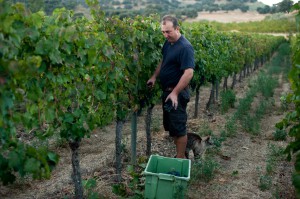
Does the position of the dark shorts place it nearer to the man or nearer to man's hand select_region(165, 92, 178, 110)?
the man

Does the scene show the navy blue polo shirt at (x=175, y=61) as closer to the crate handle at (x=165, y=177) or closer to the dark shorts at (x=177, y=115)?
the dark shorts at (x=177, y=115)

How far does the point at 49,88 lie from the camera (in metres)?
3.44

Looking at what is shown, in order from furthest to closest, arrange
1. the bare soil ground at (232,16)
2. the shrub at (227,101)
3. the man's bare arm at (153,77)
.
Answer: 1. the bare soil ground at (232,16)
2. the shrub at (227,101)
3. the man's bare arm at (153,77)

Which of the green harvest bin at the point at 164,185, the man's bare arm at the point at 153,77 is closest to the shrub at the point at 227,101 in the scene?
the man's bare arm at the point at 153,77

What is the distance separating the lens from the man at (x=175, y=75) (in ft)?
Result: 16.0

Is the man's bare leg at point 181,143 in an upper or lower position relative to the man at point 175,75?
lower

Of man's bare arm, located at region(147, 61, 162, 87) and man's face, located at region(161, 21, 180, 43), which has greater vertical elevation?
man's face, located at region(161, 21, 180, 43)

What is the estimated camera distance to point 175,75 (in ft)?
16.8

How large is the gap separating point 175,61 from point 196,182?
1688 millimetres

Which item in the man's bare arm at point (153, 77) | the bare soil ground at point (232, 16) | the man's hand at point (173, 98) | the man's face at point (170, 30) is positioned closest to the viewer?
the man's hand at point (173, 98)

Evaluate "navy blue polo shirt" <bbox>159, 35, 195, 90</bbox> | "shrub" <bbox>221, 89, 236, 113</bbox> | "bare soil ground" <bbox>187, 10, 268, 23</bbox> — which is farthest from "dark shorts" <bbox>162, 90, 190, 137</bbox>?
"bare soil ground" <bbox>187, 10, 268, 23</bbox>

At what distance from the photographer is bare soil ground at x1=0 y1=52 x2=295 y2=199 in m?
5.09

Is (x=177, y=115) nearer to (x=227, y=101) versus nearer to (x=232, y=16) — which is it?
(x=227, y=101)

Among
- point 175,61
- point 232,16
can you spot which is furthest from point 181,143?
point 232,16
